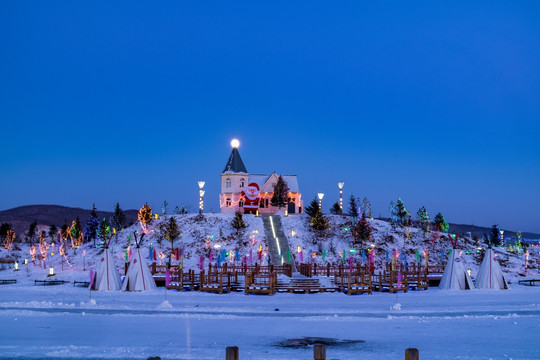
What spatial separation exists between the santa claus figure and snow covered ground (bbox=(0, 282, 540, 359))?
1741 inches

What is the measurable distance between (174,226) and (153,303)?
34090 mm

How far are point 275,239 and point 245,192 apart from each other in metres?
14.9

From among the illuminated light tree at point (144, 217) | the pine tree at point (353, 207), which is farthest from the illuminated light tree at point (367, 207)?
the illuminated light tree at point (144, 217)

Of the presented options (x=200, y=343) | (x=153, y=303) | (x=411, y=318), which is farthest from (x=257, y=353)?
(x=153, y=303)

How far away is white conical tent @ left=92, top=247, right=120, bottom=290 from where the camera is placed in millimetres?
36156

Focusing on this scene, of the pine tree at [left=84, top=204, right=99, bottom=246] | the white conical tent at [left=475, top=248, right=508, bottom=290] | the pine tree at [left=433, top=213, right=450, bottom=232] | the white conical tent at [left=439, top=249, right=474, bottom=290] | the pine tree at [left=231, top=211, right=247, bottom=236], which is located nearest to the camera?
the white conical tent at [left=439, top=249, right=474, bottom=290]

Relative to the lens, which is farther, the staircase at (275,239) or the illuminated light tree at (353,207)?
the illuminated light tree at (353,207)

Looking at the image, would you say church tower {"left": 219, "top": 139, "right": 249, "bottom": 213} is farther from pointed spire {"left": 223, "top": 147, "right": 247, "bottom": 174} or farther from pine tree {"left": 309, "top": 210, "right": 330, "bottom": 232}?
pine tree {"left": 309, "top": 210, "right": 330, "bottom": 232}

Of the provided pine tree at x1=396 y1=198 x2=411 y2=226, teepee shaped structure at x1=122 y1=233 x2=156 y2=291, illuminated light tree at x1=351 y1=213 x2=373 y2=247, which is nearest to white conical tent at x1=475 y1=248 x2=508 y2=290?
teepee shaped structure at x1=122 y1=233 x2=156 y2=291

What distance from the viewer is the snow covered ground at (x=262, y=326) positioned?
48.8ft

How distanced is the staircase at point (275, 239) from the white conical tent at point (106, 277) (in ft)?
67.1

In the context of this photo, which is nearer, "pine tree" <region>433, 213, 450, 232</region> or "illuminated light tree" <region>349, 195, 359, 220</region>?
"illuminated light tree" <region>349, 195, 359, 220</region>

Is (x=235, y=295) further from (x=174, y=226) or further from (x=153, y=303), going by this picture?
(x=174, y=226)

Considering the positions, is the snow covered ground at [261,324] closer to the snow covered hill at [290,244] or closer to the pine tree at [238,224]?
the snow covered hill at [290,244]
